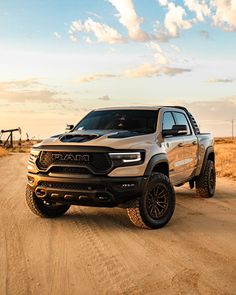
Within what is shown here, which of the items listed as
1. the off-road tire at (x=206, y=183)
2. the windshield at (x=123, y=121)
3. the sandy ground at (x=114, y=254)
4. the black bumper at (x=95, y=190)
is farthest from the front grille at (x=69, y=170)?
the off-road tire at (x=206, y=183)

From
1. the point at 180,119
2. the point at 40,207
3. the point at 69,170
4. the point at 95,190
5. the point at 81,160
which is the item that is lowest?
the point at 40,207

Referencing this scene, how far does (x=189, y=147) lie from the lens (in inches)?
339

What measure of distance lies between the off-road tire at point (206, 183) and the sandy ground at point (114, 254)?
157 centimetres

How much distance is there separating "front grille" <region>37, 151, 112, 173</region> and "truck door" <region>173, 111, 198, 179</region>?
8.85 feet

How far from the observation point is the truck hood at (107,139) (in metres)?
6.22

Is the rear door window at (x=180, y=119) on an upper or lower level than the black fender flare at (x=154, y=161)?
upper

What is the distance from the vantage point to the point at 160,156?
6.80m

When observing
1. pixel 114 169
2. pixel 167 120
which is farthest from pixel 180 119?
pixel 114 169

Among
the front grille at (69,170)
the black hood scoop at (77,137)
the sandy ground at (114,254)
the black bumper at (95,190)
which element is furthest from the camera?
the black hood scoop at (77,137)

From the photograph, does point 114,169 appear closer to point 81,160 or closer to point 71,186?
point 81,160

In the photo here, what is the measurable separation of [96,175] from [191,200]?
3940mm

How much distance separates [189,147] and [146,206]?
8.68 ft

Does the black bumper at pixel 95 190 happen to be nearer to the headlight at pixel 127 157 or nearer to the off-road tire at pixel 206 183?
the headlight at pixel 127 157

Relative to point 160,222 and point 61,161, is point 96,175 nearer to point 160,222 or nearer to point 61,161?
point 61,161
